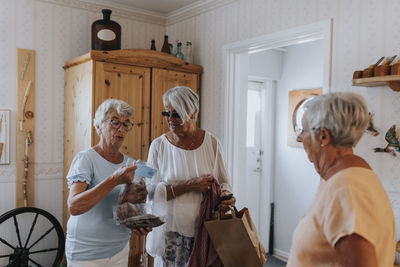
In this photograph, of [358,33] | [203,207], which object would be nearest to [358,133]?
[203,207]

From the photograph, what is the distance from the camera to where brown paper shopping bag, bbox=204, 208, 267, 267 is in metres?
1.71

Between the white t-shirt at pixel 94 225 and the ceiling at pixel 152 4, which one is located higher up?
the ceiling at pixel 152 4

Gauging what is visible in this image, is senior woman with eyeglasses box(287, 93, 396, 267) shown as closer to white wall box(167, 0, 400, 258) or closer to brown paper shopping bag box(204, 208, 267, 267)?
brown paper shopping bag box(204, 208, 267, 267)

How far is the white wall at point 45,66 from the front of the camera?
2.95 metres

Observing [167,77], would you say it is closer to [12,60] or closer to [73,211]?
[12,60]

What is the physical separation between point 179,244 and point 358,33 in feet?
5.26

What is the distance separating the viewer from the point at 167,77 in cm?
312

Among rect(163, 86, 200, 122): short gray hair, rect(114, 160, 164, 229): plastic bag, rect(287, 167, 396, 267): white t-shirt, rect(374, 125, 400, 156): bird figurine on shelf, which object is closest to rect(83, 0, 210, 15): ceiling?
rect(163, 86, 200, 122): short gray hair

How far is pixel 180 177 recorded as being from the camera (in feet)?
6.10

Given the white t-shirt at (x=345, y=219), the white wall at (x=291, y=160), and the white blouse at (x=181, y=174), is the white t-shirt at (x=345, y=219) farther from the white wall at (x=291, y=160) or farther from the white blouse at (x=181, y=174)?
the white wall at (x=291, y=160)

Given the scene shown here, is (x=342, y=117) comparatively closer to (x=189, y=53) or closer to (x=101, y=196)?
(x=101, y=196)

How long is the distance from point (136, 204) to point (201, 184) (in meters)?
0.35

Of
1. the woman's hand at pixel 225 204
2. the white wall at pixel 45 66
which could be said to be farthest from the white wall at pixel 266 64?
the woman's hand at pixel 225 204

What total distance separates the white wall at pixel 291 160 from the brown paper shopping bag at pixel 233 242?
7.65 ft
